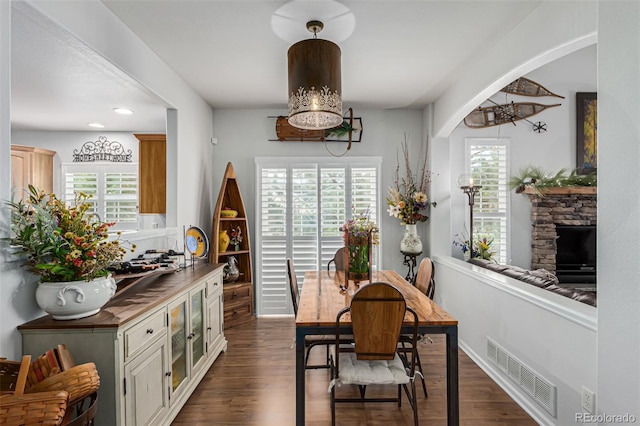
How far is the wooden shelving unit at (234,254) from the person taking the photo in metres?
4.02

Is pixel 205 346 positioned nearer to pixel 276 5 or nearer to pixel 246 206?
pixel 246 206

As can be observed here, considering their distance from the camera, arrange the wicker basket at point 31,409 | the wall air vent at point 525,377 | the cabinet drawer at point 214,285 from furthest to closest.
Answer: the cabinet drawer at point 214,285
the wall air vent at point 525,377
the wicker basket at point 31,409

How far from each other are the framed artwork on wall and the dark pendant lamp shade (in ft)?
13.5

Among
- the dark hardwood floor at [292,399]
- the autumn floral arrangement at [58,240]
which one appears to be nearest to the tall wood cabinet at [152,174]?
the dark hardwood floor at [292,399]

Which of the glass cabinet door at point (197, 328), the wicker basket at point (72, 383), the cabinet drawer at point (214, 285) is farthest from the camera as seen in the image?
the cabinet drawer at point (214, 285)

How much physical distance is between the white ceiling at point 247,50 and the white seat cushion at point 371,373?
2316mm

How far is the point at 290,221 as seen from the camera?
14.9 ft

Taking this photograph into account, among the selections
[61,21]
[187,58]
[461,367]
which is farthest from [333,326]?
[187,58]

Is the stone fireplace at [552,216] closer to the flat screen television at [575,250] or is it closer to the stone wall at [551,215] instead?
the stone wall at [551,215]

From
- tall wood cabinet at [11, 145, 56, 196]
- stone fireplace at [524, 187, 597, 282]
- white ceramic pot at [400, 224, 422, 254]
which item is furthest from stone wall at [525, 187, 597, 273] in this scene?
tall wood cabinet at [11, 145, 56, 196]

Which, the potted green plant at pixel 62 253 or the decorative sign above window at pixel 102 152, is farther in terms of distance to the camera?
the decorative sign above window at pixel 102 152

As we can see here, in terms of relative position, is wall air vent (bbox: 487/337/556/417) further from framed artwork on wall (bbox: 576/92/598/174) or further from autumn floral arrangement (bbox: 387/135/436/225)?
framed artwork on wall (bbox: 576/92/598/174)

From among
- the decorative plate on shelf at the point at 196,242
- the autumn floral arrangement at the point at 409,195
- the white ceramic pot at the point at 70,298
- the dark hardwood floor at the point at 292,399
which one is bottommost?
the dark hardwood floor at the point at 292,399

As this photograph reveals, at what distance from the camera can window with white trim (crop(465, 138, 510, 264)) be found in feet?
15.4
